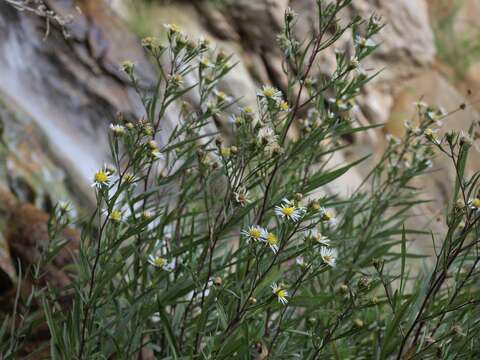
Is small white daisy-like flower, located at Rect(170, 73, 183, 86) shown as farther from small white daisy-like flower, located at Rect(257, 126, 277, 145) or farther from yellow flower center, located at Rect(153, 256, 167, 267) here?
yellow flower center, located at Rect(153, 256, 167, 267)

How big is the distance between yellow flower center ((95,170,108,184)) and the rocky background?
1.99 feet

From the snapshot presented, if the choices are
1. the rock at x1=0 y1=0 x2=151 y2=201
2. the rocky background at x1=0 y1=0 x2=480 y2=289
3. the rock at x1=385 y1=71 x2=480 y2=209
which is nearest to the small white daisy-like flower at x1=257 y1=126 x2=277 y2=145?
the rocky background at x1=0 y1=0 x2=480 y2=289

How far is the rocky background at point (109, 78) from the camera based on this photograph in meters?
2.83

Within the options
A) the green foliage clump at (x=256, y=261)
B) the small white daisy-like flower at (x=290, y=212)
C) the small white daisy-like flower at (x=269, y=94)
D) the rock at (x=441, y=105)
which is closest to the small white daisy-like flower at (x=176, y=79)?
the green foliage clump at (x=256, y=261)

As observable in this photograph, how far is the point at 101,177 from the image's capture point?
1.10 m

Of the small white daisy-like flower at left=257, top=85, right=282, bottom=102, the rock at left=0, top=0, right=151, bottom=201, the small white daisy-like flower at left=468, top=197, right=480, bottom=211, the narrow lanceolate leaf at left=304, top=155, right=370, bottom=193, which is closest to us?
the small white daisy-like flower at left=468, top=197, right=480, bottom=211

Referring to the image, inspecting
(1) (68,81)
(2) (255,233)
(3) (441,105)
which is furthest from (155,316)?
(3) (441,105)

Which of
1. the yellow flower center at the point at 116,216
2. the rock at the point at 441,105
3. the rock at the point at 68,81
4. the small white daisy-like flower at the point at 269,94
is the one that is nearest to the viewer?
the yellow flower center at the point at 116,216

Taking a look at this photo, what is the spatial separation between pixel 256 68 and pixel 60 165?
6.73 ft

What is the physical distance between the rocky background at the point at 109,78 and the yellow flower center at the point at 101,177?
1.99ft

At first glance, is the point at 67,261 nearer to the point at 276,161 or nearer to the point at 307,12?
the point at 276,161

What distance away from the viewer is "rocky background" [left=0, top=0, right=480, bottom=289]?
2.83 m

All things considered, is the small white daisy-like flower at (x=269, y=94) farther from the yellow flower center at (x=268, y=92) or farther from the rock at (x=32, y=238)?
the rock at (x=32, y=238)

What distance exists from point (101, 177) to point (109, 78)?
2746 millimetres
